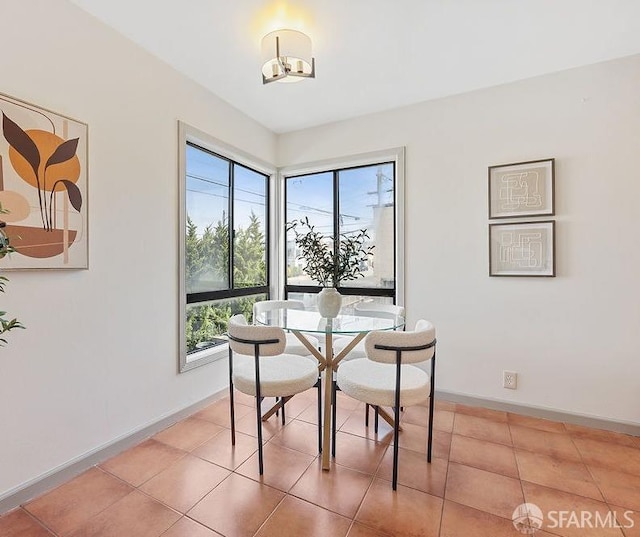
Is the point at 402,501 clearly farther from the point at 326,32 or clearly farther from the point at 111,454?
the point at 326,32

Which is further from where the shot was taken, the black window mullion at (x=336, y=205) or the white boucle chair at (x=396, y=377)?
the black window mullion at (x=336, y=205)

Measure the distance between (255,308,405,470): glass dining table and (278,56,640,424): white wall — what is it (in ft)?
2.76

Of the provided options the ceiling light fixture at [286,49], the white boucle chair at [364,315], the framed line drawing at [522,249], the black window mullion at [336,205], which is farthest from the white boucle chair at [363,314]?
the ceiling light fixture at [286,49]

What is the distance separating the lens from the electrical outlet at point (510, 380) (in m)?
2.65

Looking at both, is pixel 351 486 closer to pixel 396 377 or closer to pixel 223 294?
pixel 396 377

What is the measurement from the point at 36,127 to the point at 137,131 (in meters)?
0.60

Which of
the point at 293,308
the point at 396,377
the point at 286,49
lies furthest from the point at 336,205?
the point at 396,377

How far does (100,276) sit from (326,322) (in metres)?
1.44

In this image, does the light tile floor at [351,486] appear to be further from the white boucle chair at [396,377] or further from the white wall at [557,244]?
the white wall at [557,244]

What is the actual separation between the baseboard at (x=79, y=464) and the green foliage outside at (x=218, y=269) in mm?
623

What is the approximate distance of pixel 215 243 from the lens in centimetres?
304

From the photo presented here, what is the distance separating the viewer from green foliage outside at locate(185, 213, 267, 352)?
9.21 feet

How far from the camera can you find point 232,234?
322 centimetres

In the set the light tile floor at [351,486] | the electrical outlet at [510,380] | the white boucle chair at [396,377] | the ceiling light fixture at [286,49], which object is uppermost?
the ceiling light fixture at [286,49]
